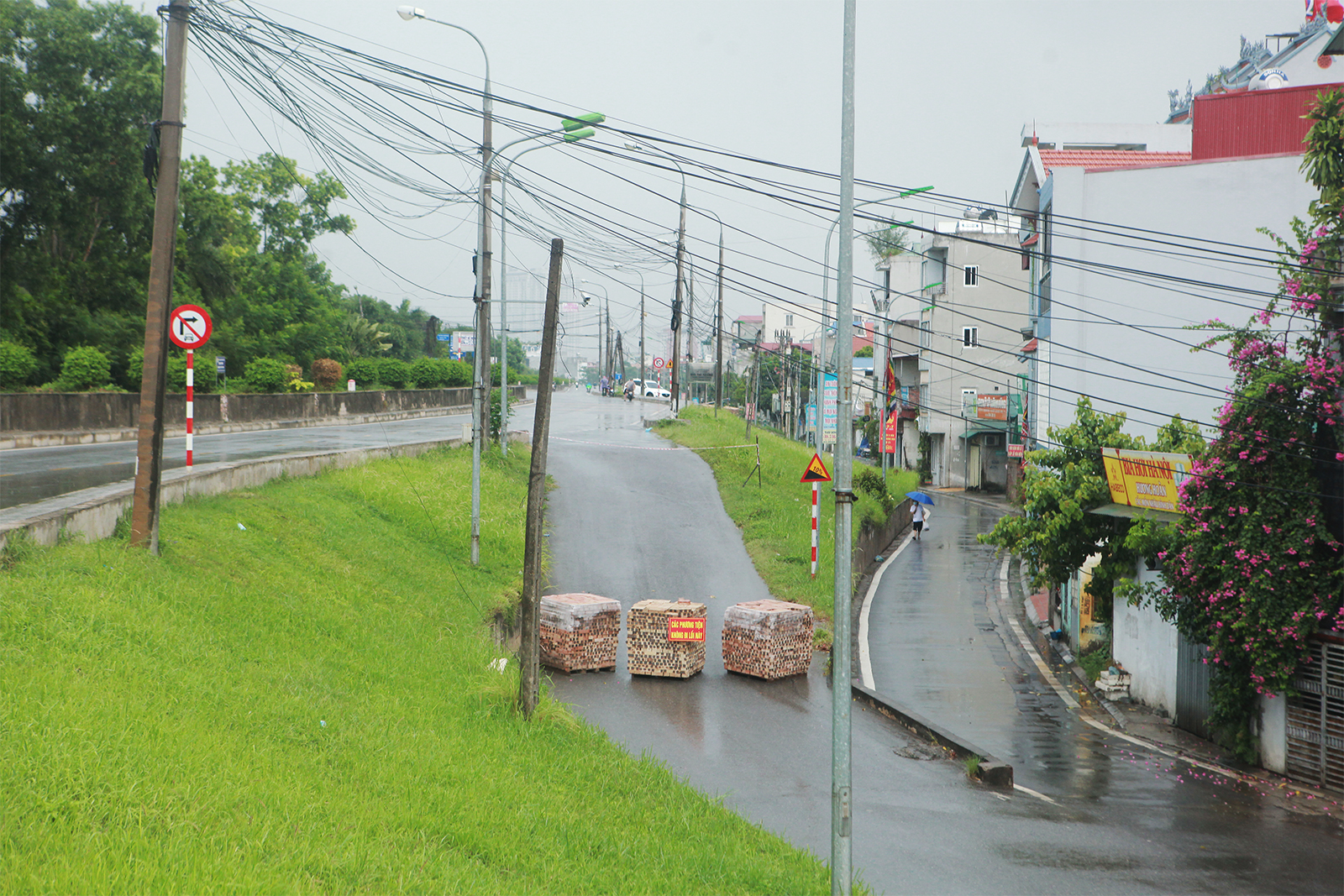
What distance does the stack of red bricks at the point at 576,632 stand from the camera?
645 inches

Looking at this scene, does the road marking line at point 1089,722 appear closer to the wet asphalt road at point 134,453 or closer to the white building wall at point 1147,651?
the white building wall at point 1147,651

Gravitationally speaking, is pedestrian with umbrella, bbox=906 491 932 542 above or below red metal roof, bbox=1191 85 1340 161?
below

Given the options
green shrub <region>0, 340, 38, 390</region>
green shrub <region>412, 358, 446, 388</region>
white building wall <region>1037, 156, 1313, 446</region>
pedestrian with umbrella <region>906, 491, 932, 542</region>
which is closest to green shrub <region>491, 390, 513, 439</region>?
green shrub <region>0, 340, 38, 390</region>

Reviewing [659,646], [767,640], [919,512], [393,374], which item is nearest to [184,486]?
[659,646]

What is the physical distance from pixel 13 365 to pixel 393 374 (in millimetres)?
25539

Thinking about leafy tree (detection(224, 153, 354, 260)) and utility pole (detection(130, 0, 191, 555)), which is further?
leafy tree (detection(224, 153, 354, 260))

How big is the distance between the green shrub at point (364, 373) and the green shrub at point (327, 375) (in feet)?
2.91

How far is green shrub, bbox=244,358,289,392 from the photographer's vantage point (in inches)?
1508

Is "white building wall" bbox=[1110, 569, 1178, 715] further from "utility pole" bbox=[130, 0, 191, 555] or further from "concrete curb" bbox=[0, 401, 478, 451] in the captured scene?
"concrete curb" bbox=[0, 401, 478, 451]

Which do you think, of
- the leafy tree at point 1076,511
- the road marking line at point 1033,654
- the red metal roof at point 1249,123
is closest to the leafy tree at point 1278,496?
the leafy tree at point 1076,511

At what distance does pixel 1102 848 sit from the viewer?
9867 mm

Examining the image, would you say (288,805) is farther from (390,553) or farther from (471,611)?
(390,553)

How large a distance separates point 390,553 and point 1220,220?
20.7m

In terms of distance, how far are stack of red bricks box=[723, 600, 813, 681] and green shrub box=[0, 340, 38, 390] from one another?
22.8m
